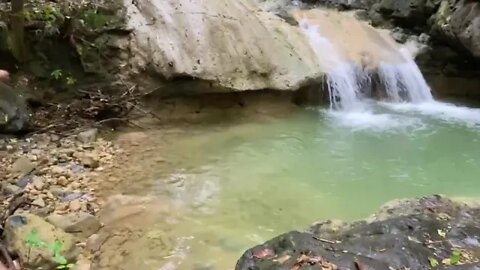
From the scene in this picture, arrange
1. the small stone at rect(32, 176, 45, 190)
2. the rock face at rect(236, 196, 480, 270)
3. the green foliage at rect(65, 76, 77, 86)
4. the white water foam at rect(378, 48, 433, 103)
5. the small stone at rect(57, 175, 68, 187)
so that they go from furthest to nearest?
the white water foam at rect(378, 48, 433, 103)
the green foliage at rect(65, 76, 77, 86)
the small stone at rect(57, 175, 68, 187)
the small stone at rect(32, 176, 45, 190)
the rock face at rect(236, 196, 480, 270)

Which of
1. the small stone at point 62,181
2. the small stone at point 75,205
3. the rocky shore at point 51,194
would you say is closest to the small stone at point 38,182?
the rocky shore at point 51,194

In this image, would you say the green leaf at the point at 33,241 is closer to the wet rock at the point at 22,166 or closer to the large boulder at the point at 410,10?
the wet rock at the point at 22,166

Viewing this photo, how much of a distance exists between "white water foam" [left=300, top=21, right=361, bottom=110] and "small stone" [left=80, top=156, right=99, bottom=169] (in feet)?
14.0

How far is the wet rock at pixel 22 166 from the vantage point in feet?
17.4

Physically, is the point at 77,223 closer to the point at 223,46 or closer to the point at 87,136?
the point at 87,136

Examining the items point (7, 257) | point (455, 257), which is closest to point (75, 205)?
point (7, 257)

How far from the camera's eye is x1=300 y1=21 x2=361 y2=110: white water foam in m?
8.52

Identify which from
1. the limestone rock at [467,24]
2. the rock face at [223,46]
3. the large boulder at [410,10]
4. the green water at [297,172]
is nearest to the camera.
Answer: the green water at [297,172]

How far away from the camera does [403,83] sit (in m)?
9.11

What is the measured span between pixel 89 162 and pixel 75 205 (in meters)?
0.98

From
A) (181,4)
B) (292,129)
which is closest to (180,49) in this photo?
(181,4)

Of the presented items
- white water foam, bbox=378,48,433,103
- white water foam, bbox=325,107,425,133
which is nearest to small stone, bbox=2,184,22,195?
white water foam, bbox=325,107,425,133

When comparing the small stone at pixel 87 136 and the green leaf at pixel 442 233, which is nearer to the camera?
the green leaf at pixel 442 233

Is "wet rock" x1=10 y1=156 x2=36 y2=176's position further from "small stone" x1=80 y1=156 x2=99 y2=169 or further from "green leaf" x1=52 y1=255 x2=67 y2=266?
"green leaf" x1=52 y1=255 x2=67 y2=266
